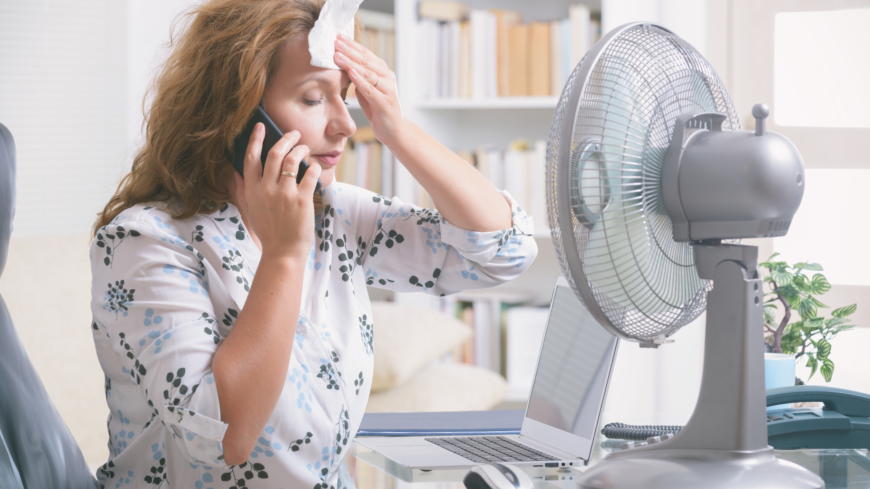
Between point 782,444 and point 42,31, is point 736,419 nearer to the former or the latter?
point 782,444

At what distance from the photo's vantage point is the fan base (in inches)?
26.2

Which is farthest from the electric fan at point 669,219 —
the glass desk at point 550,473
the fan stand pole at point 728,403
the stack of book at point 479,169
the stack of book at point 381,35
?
the stack of book at point 381,35

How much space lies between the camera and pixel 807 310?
1.11 meters

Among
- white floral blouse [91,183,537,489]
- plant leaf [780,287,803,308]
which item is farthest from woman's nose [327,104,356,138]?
plant leaf [780,287,803,308]

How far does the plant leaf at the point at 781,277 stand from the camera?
1.12 metres

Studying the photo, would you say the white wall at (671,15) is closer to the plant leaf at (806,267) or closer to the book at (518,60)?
the book at (518,60)

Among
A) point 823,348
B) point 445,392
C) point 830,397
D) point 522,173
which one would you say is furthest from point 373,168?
point 830,397

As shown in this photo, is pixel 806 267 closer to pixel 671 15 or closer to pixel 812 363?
pixel 812 363

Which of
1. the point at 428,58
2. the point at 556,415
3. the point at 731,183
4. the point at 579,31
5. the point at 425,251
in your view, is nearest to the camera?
the point at 731,183

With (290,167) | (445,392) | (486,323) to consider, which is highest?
(290,167)

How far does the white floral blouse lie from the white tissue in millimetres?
228

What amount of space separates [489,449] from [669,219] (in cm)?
44

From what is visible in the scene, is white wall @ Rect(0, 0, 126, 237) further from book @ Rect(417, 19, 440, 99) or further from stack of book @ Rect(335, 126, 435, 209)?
book @ Rect(417, 19, 440, 99)

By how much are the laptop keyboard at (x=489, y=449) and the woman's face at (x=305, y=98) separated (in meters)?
0.40
